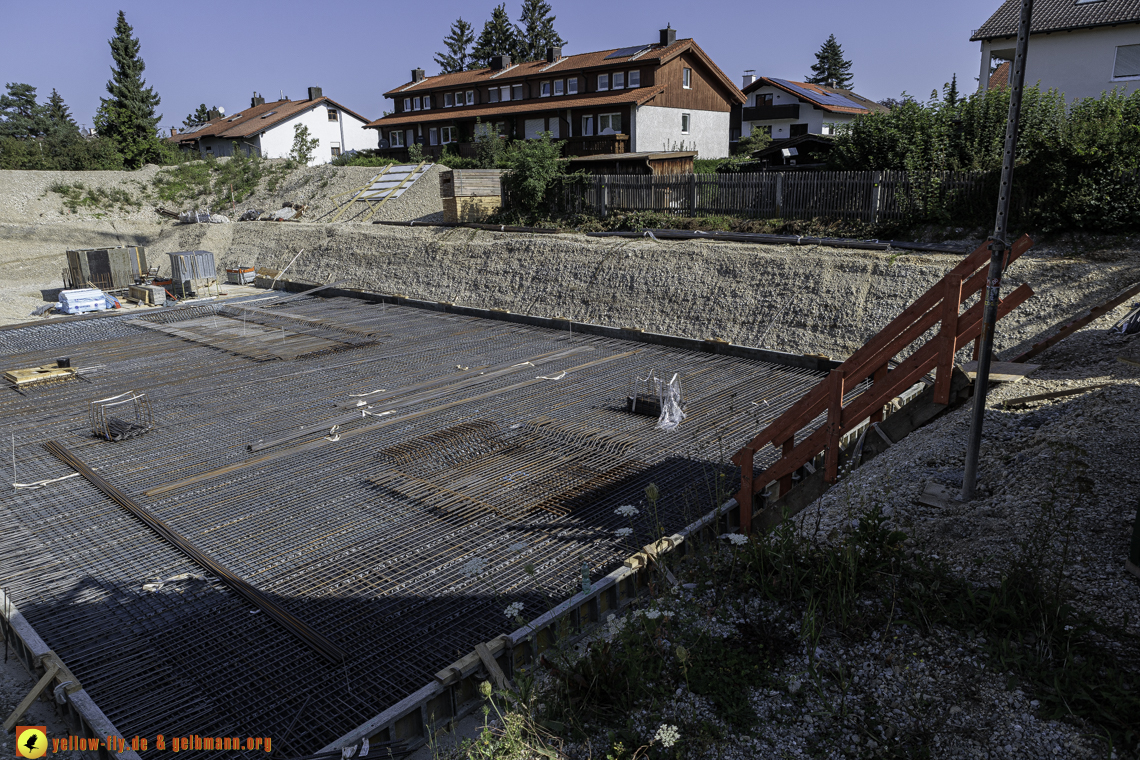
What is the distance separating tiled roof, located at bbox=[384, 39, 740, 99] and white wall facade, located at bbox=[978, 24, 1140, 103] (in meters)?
15.8

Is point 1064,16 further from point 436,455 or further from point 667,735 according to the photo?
point 667,735

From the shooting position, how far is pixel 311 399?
11.7 m

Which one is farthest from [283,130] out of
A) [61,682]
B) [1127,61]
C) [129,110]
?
[61,682]

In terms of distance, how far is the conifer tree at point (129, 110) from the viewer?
141ft

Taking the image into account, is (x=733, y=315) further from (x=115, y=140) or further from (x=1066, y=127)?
(x=115, y=140)

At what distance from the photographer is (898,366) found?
624cm

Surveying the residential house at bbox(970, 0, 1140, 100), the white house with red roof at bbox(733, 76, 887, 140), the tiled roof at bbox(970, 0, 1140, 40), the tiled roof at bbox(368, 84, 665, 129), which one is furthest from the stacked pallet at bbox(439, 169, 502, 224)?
the white house with red roof at bbox(733, 76, 887, 140)

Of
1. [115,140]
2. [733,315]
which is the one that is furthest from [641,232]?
[115,140]

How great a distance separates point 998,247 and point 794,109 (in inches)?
1789

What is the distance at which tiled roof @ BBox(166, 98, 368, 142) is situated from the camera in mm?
49594

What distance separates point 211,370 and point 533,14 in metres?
59.4

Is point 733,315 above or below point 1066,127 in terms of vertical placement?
below

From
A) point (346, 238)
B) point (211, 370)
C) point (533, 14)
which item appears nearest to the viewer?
point (211, 370)

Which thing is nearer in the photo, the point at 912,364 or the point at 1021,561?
the point at 1021,561
